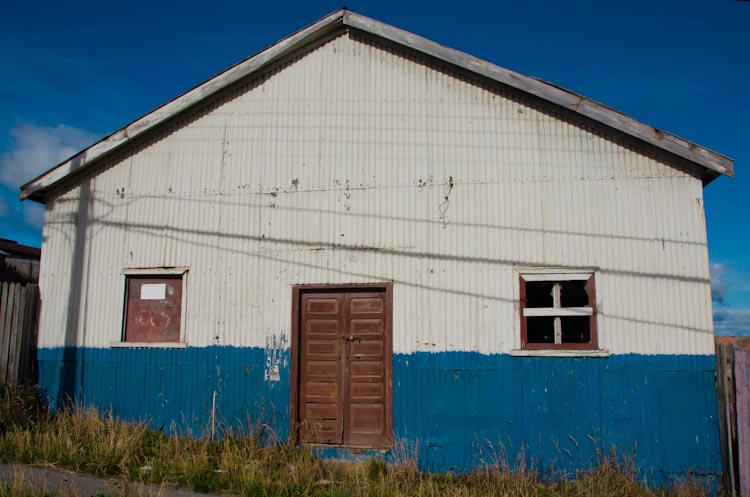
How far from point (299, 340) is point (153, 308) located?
251cm

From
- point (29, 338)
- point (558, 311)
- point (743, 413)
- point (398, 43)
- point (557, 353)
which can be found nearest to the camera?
point (743, 413)

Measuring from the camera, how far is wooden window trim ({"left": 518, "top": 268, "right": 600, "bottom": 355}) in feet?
25.8

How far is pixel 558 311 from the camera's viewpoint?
7.97 m

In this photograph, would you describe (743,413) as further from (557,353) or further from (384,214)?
(384,214)

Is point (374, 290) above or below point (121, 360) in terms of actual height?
above

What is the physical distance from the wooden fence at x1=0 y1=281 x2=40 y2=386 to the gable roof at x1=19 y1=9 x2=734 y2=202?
1.64m

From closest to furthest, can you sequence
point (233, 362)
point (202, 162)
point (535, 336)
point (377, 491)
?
point (377, 491), point (535, 336), point (233, 362), point (202, 162)

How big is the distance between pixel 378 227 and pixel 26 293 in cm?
584

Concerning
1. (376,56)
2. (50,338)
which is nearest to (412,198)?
(376,56)

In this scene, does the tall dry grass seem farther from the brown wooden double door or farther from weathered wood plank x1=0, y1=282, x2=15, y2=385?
weathered wood plank x1=0, y1=282, x2=15, y2=385

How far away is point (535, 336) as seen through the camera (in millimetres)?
8219

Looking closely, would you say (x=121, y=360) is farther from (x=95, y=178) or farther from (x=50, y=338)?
(x=95, y=178)

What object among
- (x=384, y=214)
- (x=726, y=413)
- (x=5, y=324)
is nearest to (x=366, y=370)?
(x=384, y=214)

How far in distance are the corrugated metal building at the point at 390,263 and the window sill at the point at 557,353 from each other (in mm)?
30
